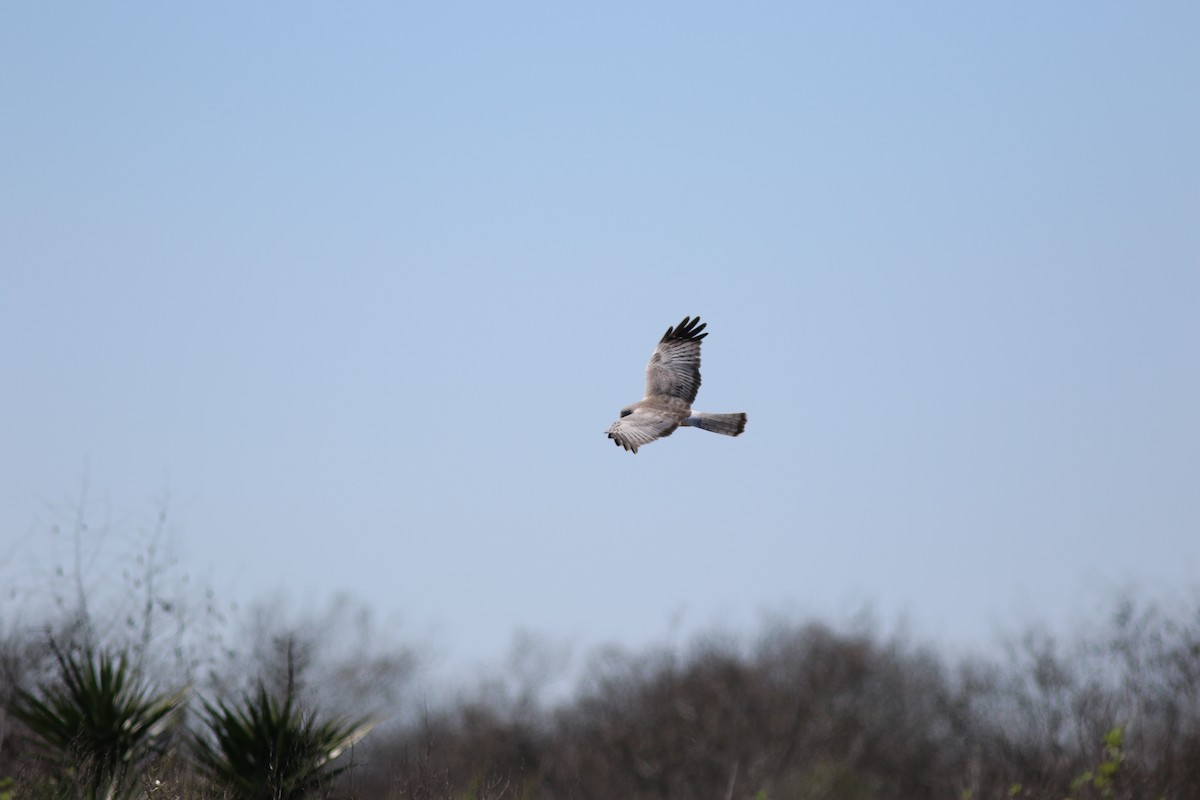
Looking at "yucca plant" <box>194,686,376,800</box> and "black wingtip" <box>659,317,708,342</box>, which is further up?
"black wingtip" <box>659,317,708,342</box>

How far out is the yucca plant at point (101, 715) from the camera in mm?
14492

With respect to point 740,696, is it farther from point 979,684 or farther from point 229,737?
point 229,737

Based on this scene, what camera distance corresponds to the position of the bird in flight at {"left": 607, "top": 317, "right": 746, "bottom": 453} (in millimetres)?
14836

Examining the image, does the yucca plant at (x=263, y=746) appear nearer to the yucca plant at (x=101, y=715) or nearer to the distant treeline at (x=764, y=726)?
the yucca plant at (x=101, y=715)

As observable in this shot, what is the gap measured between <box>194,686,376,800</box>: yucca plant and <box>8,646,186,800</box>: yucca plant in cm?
79

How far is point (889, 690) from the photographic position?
56906mm

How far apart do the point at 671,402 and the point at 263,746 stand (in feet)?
18.4

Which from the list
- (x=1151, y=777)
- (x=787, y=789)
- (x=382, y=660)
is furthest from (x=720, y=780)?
(x=1151, y=777)

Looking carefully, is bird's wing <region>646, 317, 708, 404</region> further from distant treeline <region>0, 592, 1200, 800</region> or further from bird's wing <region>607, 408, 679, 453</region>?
distant treeline <region>0, 592, 1200, 800</region>

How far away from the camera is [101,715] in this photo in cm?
1466

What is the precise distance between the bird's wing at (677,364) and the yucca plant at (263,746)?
513cm

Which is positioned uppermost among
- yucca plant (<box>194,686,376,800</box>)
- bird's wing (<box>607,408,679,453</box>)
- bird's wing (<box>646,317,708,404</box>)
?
bird's wing (<box>646,317,708,404</box>)

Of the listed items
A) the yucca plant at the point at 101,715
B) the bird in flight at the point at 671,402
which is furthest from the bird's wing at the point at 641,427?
the yucca plant at the point at 101,715

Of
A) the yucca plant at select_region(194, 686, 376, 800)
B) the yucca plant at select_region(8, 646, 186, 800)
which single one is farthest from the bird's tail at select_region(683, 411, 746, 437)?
the yucca plant at select_region(8, 646, 186, 800)
